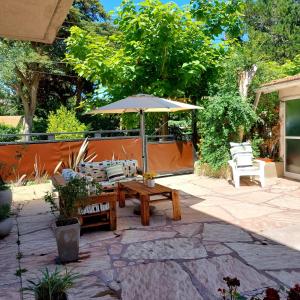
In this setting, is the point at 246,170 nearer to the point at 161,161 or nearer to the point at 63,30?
the point at 161,161

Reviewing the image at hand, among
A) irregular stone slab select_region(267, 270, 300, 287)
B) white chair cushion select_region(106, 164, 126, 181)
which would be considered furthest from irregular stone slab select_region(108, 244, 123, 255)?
white chair cushion select_region(106, 164, 126, 181)

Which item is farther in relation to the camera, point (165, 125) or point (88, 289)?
point (165, 125)

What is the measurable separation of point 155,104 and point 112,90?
15.1 ft

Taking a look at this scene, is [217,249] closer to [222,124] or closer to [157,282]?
[157,282]

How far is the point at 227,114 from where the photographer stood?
26.9ft

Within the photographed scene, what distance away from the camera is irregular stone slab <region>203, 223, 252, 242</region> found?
3.99 m

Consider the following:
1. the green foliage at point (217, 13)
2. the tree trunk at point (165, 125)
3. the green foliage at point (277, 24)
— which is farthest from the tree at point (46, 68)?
the green foliage at point (277, 24)

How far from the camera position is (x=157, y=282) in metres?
2.94

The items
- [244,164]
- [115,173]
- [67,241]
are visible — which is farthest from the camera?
[244,164]

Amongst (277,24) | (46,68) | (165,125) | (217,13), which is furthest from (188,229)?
(277,24)

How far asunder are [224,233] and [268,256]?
830mm

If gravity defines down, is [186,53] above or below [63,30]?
below

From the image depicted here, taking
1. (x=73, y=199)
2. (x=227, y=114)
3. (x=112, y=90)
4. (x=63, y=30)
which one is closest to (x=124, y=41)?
(x=112, y=90)

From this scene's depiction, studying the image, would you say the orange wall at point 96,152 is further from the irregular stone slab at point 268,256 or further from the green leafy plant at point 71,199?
the irregular stone slab at point 268,256
